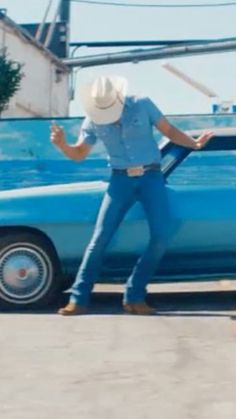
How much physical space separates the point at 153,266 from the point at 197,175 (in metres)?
3.45

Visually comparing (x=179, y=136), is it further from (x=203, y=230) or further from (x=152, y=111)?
(x=203, y=230)

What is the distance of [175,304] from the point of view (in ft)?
27.0

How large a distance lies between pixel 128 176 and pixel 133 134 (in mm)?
307

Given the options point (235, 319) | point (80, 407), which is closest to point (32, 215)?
point (235, 319)

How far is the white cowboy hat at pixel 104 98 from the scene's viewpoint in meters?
7.46

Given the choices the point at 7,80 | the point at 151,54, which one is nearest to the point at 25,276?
the point at 7,80

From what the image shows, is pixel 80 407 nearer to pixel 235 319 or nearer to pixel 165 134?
pixel 235 319

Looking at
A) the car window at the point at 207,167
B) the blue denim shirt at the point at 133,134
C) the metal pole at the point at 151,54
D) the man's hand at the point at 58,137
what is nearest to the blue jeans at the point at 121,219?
the blue denim shirt at the point at 133,134

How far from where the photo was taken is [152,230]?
764 cm

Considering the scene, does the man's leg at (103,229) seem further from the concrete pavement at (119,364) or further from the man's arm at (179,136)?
the man's arm at (179,136)

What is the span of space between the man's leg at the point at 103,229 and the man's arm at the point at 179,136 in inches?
17.2

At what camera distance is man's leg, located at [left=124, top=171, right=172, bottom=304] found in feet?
25.0

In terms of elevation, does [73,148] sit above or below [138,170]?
above

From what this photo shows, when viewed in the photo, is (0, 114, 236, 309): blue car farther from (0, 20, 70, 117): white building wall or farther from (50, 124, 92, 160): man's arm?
(0, 20, 70, 117): white building wall
